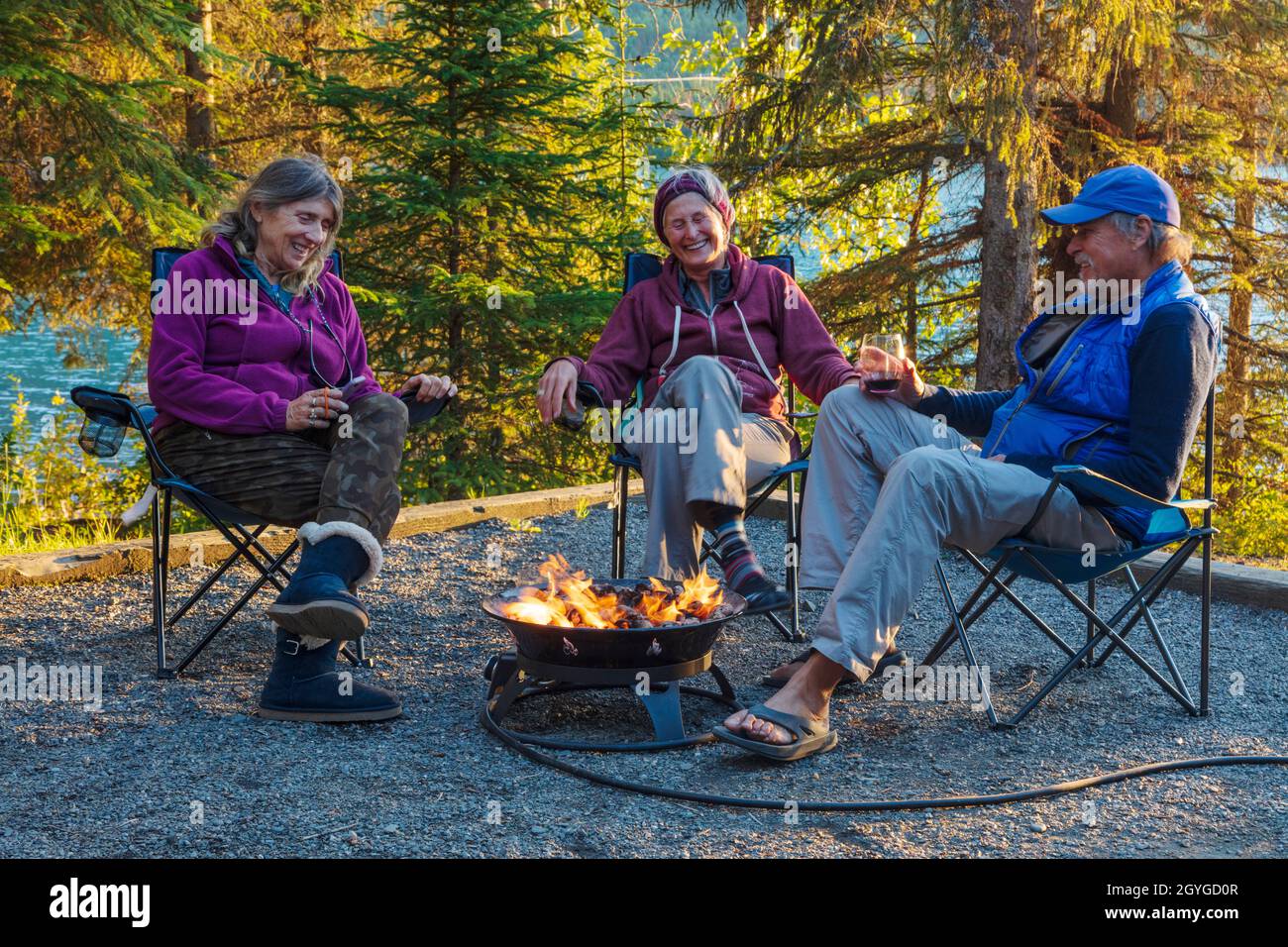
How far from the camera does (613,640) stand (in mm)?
2506

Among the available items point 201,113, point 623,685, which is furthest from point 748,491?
point 201,113

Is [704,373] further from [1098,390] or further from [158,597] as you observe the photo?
[158,597]

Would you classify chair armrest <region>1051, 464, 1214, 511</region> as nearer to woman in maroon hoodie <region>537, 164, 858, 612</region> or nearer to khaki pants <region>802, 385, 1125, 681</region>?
khaki pants <region>802, 385, 1125, 681</region>

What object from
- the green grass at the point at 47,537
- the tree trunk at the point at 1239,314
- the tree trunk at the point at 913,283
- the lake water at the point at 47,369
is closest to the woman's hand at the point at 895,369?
the green grass at the point at 47,537

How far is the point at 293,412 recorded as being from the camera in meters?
2.96

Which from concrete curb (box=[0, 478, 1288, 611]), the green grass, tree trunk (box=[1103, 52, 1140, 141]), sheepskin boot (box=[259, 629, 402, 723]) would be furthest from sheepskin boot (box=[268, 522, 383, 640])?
tree trunk (box=[1103, 52, 1140, 141])

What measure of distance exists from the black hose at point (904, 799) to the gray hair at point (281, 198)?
142cm

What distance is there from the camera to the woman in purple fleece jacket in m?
2.74

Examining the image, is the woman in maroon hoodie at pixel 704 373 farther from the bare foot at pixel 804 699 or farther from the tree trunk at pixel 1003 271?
the tree trunk at pixel 1003 271

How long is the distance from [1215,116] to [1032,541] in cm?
537
